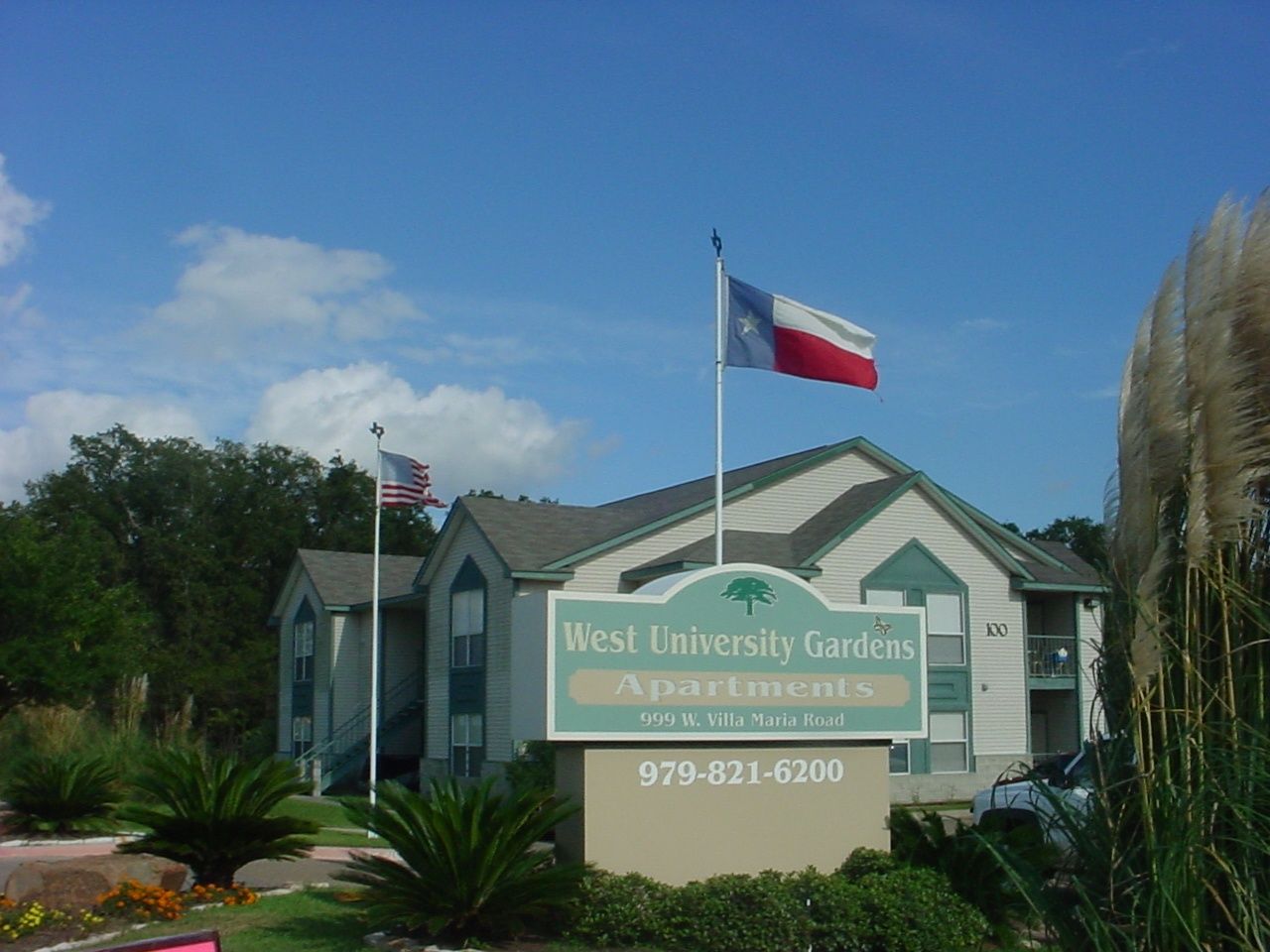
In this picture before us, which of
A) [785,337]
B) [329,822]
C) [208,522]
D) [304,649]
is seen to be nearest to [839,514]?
[329,822]

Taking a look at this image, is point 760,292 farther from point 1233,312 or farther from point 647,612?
point 1233,312

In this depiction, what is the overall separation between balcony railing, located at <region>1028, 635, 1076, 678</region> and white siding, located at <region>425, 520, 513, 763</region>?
12931 mm

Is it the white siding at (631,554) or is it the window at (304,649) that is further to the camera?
the window at (304,649)

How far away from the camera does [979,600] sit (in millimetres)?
32438

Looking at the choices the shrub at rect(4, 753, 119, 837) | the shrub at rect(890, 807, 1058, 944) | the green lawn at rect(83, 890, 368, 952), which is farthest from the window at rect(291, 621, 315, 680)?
the shrub at rect(890, 807, 1058, 944)

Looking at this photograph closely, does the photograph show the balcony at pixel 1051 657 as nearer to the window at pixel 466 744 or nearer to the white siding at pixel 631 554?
the white siding at pixel 631 554

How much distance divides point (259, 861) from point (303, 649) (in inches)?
989

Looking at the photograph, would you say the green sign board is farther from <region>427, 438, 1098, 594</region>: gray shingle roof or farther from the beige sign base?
<region>427, 438, 1098, 594</region>: gray shingle roof

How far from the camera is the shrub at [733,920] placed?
9742mm

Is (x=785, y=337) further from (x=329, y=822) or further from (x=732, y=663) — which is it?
(x=329, y=822)

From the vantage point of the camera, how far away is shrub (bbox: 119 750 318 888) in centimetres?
1246

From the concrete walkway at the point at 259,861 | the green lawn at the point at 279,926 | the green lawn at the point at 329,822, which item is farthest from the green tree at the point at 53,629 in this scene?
the green lawn at the point at 279,926

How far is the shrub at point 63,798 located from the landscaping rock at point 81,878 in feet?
26.2

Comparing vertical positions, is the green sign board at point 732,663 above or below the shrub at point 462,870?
above
